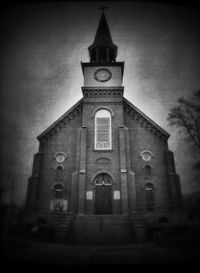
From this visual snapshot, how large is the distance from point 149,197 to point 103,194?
3674 mm

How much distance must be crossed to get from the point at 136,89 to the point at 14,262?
9317mm

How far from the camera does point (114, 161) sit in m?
15.8

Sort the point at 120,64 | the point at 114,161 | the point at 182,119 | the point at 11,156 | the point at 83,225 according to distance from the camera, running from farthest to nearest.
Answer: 1. the point at 120,64
2. the point at 114,161
3. the point at 83,225
4. the point at 182,119
5. the point at 11,156

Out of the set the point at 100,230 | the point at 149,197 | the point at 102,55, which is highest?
the point at 102,55

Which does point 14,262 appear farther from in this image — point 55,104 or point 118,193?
point 118,193

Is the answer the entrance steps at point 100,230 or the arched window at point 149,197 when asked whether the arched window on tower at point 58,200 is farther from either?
the arched window at point 149,197

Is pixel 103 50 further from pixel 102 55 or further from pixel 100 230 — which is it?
pixel 100 230

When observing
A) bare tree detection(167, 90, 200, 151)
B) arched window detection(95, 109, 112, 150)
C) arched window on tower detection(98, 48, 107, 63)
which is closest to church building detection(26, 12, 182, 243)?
arched window detection(95, 109, 112, 150)

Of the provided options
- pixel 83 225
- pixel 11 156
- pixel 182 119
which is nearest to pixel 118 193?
pixel 83 225

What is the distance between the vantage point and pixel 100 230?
37.6 ft

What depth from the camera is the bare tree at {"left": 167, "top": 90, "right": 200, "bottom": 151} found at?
9320 millimetres

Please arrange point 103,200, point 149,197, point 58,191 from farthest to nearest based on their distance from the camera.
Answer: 1. point 58,191
2. point 149,197
3. point 103,200

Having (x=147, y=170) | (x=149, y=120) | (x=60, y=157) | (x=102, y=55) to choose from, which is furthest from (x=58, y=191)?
(x=102, y=55)

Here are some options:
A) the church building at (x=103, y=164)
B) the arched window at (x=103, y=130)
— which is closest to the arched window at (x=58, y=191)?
the church building at (x=103, y=164)
